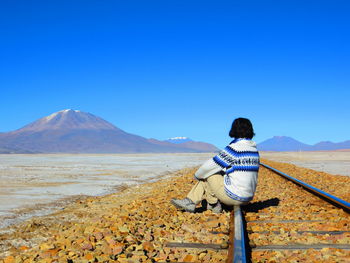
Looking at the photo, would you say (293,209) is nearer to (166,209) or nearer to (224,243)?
→ (166,209)

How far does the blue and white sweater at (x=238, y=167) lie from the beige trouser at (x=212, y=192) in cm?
9

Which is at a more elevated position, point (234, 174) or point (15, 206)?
point (234, 174)

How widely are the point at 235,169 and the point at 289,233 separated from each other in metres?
1.15

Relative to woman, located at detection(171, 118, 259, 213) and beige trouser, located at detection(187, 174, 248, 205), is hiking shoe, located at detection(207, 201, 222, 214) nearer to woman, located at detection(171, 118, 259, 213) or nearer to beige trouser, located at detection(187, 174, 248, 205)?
beige trouser, located at detection(187, 174, 248, 205)

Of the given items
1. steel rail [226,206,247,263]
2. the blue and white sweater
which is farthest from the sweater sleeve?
steel rail [226,206,247,263]

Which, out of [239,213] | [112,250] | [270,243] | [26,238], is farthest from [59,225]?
[270,243]

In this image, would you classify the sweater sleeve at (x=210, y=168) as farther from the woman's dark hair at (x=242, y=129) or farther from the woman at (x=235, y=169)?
the woman's dark hair at (x=242, y=129)

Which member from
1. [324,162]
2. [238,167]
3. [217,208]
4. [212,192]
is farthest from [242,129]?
[324,162]

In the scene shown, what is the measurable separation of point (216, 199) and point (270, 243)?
71.0 inches

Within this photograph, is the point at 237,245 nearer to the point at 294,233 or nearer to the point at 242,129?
the point at 294,233

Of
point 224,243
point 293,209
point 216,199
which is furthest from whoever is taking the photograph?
point 293,209

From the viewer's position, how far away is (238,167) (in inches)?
215

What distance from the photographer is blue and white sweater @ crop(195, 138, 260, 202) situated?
546cm

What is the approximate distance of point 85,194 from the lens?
1080cm
